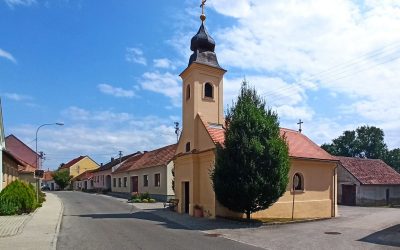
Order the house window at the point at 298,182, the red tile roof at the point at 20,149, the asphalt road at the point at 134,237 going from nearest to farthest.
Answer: the asphalt road at the point at 134,237, the house window at the point at 298,182, the red tile roof at the point at 20,149

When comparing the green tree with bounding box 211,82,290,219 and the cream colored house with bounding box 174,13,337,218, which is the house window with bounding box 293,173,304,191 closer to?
the cream colored house with bounding box 174,13,337,218

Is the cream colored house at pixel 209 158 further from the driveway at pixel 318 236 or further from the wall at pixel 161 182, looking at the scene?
the wall at pixel 161 182

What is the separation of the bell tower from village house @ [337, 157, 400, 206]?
24.4 metres

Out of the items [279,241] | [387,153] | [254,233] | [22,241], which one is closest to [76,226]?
[22,241]

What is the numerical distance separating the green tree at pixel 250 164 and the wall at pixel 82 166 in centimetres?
8622

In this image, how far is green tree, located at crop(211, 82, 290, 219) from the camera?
20781 millimetres

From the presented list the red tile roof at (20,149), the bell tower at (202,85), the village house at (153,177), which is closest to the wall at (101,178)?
the village house at (153,177)

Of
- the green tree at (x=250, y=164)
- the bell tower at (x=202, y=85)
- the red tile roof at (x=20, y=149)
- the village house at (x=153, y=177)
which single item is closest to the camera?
the green tree at (x=250, y=164)

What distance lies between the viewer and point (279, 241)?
50.8 ft

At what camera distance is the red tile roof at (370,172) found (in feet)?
150

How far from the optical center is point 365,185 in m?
44.4

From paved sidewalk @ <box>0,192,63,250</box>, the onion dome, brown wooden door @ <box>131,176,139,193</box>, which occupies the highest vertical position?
the onion dome

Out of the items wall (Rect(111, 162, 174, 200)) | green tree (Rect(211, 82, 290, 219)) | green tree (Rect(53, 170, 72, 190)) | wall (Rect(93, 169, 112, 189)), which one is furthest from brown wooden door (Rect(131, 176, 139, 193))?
green tree (Rect(53, 170, 72, 190))

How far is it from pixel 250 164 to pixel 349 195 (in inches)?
1129
